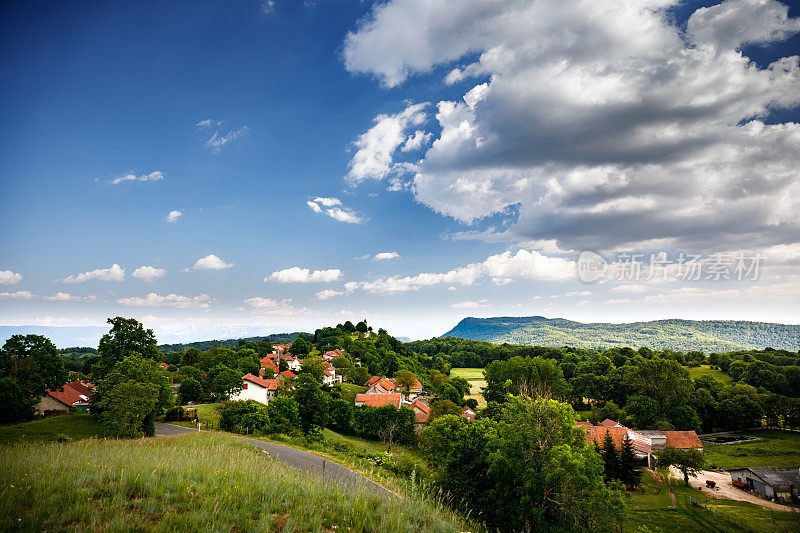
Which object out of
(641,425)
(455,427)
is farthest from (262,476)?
(641,425)

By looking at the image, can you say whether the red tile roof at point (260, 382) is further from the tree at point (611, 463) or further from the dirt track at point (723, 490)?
the dirt track at point (723, 490)

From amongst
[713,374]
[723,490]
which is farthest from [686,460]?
[713,374]

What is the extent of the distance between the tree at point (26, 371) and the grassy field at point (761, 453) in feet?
277

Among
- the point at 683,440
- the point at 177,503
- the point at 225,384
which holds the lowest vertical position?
the point at 683,440

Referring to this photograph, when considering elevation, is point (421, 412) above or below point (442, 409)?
below

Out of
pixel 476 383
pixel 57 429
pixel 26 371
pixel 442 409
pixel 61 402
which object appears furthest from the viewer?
pixel 476 383

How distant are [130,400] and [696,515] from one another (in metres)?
50.0

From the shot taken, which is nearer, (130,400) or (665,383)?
(130,400)

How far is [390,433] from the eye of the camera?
149ft

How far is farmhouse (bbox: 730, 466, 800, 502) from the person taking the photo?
37.9 metres

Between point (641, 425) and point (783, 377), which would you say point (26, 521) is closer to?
point (641, 425)

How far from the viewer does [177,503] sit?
5.90 meters

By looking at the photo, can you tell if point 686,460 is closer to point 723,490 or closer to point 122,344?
point 723,490

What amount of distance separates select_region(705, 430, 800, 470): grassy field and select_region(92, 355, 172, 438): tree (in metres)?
71.0
